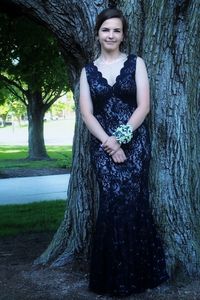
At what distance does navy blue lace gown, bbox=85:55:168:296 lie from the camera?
424cm

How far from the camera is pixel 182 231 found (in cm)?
470

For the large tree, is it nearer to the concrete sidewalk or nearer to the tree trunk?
the concrete sidewalk


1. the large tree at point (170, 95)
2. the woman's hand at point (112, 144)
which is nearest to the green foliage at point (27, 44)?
the large tree at point (170, 95)

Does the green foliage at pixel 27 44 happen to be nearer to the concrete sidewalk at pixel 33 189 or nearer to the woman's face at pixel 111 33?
the concrete sidewalk at pixel 33 189

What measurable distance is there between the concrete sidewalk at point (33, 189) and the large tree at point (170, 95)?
6842 mm

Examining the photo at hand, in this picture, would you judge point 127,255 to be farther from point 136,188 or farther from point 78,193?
point 78,193

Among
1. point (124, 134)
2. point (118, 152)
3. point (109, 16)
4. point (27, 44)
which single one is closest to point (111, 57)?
point (109, 16)

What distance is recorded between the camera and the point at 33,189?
42.8 feet

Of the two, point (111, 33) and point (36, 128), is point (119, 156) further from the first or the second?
point (36, 128)

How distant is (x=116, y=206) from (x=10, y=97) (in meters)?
→ 26.3

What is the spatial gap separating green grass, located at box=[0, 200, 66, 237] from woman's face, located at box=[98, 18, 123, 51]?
4.34 metres

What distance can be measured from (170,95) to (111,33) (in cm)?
80

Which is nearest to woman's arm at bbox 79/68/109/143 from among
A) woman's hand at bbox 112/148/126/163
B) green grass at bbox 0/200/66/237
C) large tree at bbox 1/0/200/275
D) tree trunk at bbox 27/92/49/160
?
woman's hand at bbox 112/148/126/163

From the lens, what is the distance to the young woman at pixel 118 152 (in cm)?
420
